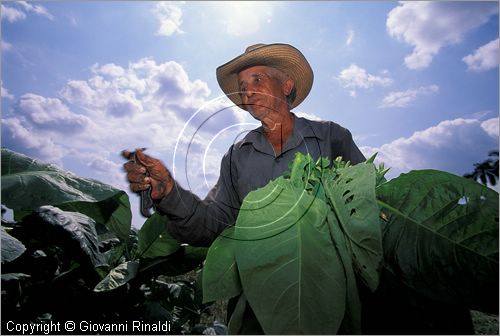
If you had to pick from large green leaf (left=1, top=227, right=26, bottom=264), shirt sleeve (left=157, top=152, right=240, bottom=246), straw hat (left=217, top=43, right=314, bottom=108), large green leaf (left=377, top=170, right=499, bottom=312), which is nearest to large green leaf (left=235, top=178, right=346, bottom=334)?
large green leaf (left=377, top=170, right=499, bottom=312)

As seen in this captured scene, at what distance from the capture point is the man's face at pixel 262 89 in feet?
2.50

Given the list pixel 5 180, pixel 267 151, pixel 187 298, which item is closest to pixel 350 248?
pixel 267 151

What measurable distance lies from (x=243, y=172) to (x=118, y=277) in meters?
0.41

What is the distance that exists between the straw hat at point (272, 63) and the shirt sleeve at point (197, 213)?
0.98 ft

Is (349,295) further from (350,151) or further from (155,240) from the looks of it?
(155,240)

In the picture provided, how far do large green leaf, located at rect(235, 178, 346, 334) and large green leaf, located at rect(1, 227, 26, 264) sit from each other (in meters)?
0.43

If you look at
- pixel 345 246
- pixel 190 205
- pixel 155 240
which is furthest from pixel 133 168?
pixel 155 240

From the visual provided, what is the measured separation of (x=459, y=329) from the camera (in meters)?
0.44

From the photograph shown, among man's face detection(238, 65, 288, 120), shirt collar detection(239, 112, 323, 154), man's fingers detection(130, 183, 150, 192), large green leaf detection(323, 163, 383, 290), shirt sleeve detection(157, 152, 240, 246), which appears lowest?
large green leaf detection(323, 163, 383, 290)

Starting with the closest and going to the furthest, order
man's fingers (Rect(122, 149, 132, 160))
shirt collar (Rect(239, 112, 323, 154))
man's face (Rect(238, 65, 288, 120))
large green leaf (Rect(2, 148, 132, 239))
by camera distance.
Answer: man's fingers (Rect(122, 149, 132, 160))
large green leaf (Rect(2, 148, 132, 239))
man's face (Rect(238, 65, 288, 120))
shirt collar (Rect(239, 112, 323, 154))

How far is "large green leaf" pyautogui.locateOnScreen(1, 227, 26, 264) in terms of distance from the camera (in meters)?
0.60

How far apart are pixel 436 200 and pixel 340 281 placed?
6.8 inches

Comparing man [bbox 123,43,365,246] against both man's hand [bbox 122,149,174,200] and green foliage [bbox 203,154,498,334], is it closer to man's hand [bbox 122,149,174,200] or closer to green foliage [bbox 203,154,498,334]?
man's hand [bbox 122,149,174,200]

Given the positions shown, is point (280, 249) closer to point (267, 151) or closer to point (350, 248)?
point (350, 248)
